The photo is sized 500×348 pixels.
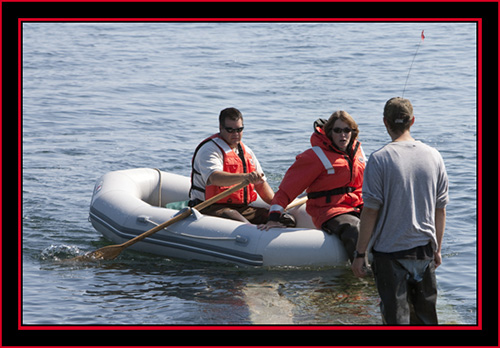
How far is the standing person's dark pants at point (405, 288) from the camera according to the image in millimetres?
3730

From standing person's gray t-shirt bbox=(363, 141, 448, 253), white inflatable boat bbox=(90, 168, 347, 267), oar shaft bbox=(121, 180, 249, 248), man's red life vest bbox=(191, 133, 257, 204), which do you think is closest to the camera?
standing person's gray t-shirt bbox=(363, 141, 448, 253)

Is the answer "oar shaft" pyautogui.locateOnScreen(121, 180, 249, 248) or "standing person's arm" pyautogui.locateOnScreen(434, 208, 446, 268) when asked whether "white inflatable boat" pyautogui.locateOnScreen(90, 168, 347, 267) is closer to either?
"oar shaft" pyautogui.locateOnScreen(121, 180, 249, 248)

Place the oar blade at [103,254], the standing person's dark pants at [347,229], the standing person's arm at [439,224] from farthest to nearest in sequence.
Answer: the oar blade at [103,254]
the standing person's dark pants at [347,229]
the standing person's arm at [439,224]

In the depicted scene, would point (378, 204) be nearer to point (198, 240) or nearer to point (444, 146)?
point (198, 240)

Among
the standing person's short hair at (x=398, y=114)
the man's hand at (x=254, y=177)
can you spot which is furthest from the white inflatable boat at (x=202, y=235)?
the standing person's short hair at (x=398, y=114)

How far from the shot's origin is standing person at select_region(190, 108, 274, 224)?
5938 millimetres

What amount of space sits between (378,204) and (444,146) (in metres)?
6.74

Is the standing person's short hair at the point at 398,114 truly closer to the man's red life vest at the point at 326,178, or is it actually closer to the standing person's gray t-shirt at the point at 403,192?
the standing person's gray t-shirt at the point at 403,192

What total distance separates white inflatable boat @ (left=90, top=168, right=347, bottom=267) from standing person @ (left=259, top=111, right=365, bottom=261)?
0.17 m

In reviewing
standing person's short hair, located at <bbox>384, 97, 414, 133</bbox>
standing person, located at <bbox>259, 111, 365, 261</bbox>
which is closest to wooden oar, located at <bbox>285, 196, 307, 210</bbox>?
standing person, located at <bbox>259, 111, 365, 261</bbox>

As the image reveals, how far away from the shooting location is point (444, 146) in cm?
1017

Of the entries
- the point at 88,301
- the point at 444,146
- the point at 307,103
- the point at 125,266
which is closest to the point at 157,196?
the point at 125,266

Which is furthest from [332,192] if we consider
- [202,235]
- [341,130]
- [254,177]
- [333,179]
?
[202,235]

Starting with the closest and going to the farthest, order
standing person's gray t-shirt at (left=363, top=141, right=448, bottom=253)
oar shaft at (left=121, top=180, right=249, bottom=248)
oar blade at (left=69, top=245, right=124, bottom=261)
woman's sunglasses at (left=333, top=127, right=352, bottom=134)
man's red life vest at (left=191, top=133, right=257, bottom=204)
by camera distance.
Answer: standing person's gray t-shirt at (left=363, top=141, right=448, bottom=253) → woman's sunglasses at (left=333, top=127, right=352, bottom=134) → oar shaft at (left=121, top=180, right=249, bottom=248) → man's red life vest at (left=191, top=133, right=257, bottom=204) → oar blade at (left=69, top=245, right=124, bottom=261)
